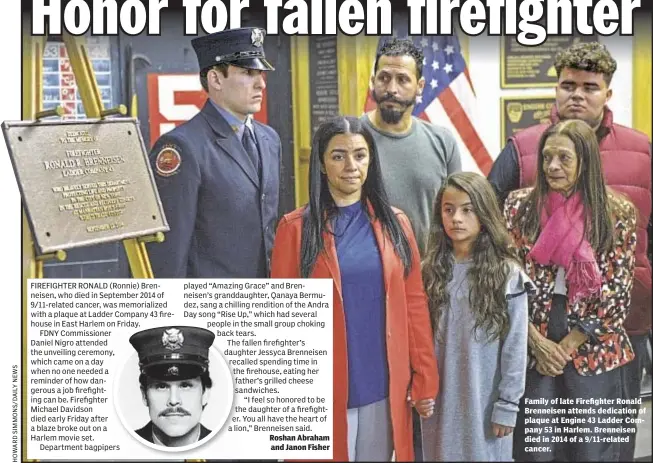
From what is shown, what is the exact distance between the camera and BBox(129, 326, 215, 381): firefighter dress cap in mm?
5309

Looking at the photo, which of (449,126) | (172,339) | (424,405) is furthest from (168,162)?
(424,405)

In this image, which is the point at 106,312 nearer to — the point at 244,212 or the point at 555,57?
the point at 244,212

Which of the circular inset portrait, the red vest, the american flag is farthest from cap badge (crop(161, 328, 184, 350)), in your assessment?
the red vest

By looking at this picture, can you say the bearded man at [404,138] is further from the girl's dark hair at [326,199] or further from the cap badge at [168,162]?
the cap badge at [168,162]

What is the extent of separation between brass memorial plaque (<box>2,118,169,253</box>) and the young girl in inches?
48.1

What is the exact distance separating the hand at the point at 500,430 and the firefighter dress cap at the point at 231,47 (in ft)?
6.09

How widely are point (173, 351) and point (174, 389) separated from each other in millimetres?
178

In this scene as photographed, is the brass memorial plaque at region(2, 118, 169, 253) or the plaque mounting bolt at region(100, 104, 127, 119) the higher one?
the plaque mounting bolt at region(100, 104, 127, 119)

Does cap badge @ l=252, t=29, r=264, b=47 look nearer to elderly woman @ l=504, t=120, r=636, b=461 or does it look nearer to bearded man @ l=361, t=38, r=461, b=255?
bearded man @ l=361, t=38, r=461, b=255

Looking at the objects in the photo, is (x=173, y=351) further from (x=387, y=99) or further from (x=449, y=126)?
(x=449, y=126)

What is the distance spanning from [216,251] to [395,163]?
0.86 metres

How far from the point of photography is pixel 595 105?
5375mm

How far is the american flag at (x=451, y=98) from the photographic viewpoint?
536 centimetres

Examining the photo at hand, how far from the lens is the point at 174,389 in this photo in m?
5.36
